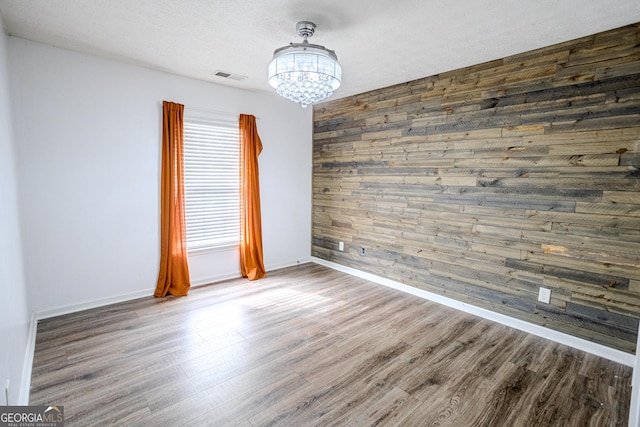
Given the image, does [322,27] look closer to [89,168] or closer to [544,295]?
[89,168]

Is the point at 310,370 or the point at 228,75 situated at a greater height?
the point at 228,75

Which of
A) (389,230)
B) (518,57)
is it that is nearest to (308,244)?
(389,230)

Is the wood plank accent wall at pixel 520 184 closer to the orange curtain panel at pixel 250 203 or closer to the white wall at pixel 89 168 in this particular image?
the orange curtain panel at pixel 250 203

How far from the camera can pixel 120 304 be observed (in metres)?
3.35

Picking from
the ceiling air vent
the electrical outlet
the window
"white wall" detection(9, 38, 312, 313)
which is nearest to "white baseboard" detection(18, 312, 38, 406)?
"white wall" detection(9, 38, 312, 313)

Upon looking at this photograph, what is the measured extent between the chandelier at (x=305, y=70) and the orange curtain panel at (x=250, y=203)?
6.36 feet

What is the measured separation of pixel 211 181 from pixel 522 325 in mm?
3770

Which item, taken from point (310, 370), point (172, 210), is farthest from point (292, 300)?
point (172, 210)

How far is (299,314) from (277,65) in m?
2.34

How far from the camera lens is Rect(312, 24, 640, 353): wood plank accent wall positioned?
2.40 m

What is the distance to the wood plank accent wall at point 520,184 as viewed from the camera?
7.89ft

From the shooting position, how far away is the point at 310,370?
2.31 meters

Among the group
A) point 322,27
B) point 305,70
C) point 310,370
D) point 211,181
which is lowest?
point 310,370

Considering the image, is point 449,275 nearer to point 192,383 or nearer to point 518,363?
point 518,363
